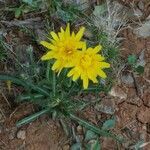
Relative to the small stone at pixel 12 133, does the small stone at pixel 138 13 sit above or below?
above

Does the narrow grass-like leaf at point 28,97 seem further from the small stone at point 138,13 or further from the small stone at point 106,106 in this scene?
the small stone at point 138,13

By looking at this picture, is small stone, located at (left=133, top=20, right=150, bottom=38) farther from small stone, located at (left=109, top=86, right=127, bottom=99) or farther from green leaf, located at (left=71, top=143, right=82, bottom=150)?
green leaf, located at (left=71, top=143, right=82, bottom=150)

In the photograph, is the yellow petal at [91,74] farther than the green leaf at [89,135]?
No

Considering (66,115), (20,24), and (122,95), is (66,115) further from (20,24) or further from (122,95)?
(20,24)

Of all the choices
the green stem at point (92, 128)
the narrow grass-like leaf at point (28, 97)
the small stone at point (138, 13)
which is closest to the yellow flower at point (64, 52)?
the narrow grass-like leaf at point (28, 97)

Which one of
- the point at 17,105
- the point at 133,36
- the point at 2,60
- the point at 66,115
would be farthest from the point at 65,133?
the point at 133,36

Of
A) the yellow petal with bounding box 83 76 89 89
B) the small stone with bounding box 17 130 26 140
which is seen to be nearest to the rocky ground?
the small stone with bounding box 17 130 26 140

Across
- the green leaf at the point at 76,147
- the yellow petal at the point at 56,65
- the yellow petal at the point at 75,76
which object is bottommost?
the green leaf at the point at 76,147

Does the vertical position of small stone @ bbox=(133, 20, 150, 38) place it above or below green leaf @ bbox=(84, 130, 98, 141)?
above
